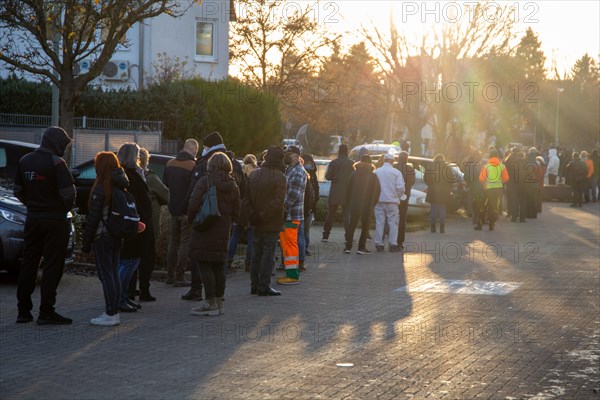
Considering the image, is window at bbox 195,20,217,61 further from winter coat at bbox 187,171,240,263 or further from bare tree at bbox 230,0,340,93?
winter coat at bbox 187,171,240,263

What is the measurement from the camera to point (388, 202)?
19641 millimetres

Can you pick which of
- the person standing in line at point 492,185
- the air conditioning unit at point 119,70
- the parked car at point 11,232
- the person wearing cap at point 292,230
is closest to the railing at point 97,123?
the person standing in line at point 492,185

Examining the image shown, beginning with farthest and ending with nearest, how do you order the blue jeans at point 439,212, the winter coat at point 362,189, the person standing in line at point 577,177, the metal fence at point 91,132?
the person standing in line at point 577,177 → the metal fence at point 91,132 → the blue jeans at point 439,212 → the winter coat at point 362,189

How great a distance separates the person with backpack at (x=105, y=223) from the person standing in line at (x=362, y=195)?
28.8 ft

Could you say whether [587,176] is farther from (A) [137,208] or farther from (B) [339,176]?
(A) [137,208]

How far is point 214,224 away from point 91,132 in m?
14.4

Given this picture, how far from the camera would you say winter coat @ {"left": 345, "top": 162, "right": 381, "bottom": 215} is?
19.0 m

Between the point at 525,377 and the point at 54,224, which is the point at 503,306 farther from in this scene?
the point at 54,224

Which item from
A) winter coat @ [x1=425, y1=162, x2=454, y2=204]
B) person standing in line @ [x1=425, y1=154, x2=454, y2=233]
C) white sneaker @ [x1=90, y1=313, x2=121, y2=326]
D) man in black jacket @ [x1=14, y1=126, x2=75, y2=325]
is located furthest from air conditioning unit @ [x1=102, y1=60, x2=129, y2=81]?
white sneaker @ [x1=90, y1=313, x2=121, y2=326]

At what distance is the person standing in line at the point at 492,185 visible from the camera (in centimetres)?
2508

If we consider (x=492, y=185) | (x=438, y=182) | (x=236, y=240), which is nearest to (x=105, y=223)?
(x=236, y=240)

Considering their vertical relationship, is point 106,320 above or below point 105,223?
below

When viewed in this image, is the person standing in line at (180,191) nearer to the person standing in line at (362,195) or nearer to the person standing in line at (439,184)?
the person standing in line at (362,195)

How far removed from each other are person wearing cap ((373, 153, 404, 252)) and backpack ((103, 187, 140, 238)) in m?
9.33
